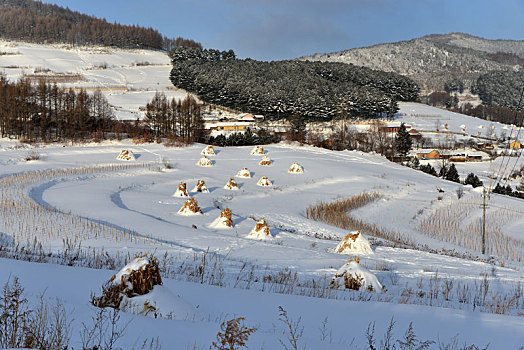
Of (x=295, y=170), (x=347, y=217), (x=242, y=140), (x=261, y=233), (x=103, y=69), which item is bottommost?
(x=347, y=217)

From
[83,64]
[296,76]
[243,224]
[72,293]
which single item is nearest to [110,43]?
[83,64]

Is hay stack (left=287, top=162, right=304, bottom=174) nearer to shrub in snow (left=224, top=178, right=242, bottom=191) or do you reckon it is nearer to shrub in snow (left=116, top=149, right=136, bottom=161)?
shrub in snow (left=224, top=178, right=242, bottom=191)

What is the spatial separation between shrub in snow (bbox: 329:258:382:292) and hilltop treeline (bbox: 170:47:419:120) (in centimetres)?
6126

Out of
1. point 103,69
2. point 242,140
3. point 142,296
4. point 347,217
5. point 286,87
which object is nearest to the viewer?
point 142,296

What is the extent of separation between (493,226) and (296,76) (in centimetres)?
7163

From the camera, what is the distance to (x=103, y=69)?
96250 mm

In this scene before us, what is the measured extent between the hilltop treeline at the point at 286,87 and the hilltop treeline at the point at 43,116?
35.6 m

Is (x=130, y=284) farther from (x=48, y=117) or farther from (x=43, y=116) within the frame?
(x=48, y=117)

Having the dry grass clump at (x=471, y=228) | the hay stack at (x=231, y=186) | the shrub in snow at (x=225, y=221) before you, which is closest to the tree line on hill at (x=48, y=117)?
the hay stack at (x=231, y=186)

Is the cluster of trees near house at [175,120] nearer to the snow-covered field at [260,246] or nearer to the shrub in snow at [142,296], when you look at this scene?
the snow-covered field at [260,246]

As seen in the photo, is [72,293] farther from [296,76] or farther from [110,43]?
[110,43]

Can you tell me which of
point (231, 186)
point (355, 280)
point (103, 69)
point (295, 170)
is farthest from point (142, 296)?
point (103, 69)

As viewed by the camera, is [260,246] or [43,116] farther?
[43,116]

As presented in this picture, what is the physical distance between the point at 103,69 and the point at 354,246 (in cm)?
10024
